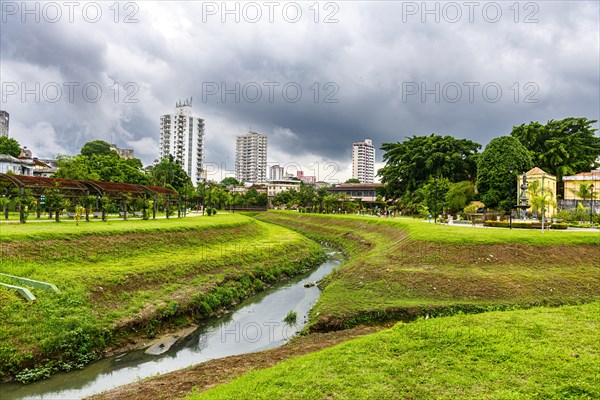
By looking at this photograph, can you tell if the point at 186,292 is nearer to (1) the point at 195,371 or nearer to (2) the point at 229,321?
(2) the point at 229,321

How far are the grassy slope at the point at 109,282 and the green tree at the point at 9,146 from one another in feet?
287

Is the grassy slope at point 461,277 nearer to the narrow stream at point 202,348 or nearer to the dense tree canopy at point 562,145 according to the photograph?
the narrow stream at point 202,348

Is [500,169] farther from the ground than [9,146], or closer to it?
closer to it

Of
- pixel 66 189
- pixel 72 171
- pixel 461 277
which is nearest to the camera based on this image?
pixel 461 277

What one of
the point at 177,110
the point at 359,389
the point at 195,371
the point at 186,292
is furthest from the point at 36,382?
the point at 177,110

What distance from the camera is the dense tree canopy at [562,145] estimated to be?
62844 millimetres

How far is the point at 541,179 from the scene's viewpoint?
5131 centimetres

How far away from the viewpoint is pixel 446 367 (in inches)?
398

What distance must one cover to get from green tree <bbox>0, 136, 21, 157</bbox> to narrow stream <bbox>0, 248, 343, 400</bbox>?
100572 millimetres

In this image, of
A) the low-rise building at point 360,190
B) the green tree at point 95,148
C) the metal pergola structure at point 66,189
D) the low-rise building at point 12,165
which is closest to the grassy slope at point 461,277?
the metal pergola structure at point 66,189

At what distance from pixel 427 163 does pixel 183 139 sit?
353 ft

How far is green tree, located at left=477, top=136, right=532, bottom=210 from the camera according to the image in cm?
5591

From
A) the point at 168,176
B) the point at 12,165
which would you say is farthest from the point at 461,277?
the point at 12,165

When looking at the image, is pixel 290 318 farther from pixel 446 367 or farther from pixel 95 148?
pixel 95 148
